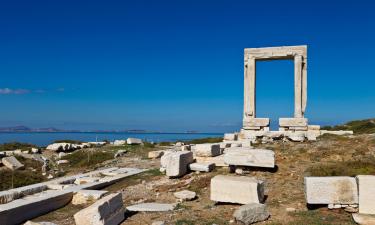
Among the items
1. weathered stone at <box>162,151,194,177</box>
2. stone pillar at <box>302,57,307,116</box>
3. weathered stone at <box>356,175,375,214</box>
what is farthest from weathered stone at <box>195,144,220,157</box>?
stone pillar at <box>302,57,307,116</box>

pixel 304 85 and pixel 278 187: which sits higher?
pixel 304 85

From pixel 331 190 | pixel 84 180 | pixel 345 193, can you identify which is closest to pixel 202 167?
pixel 84 180

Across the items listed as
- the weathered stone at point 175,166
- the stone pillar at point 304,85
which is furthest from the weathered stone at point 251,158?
the stone pillar at point 304,85

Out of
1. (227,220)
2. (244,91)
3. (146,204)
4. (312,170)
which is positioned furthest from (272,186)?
(244,91)

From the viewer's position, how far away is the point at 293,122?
2025cm

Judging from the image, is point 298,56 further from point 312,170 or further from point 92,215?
point 92,215

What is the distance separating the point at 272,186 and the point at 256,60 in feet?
43.2

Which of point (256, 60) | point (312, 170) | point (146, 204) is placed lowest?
point (146, 204)

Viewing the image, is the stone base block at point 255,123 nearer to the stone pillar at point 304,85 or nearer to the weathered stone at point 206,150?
the stone pillar at point 304,85

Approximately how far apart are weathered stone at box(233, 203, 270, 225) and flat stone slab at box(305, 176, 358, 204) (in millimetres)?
1123

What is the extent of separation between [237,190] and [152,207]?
6.72ft

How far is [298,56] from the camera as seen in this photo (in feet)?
67.8

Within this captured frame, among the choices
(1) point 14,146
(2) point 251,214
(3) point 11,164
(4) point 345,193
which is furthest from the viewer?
(1) point 14,146

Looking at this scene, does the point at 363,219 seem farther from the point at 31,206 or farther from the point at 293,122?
→ the point at 293,122
